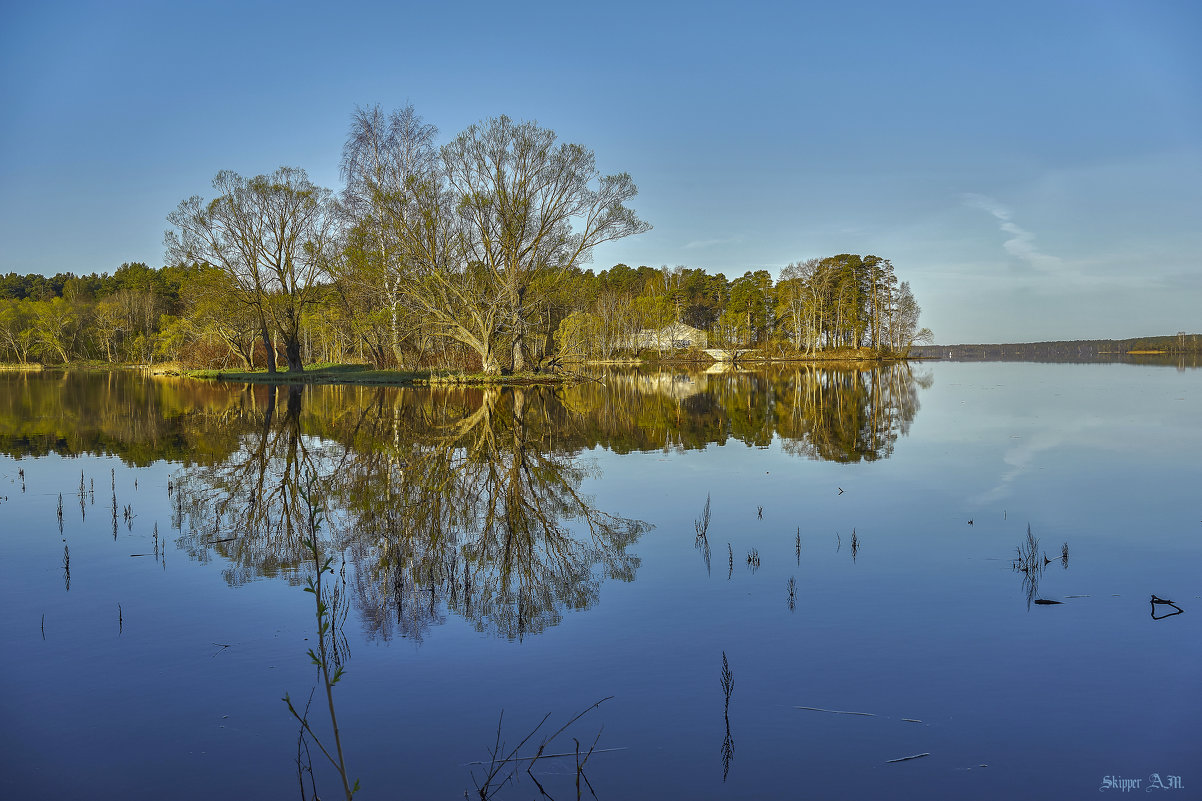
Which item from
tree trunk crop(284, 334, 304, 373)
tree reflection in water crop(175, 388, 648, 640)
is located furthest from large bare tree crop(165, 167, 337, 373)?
tree reflection in water crop(175, 388, 648, 640)

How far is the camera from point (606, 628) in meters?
5.78

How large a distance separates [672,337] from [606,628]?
90272 millimetres

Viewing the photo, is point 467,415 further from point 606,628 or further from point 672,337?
point 672,337

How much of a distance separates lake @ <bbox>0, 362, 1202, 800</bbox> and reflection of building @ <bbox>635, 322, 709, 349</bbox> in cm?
7817

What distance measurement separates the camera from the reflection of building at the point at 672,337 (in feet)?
305

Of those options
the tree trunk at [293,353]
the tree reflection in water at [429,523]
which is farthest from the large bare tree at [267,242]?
the tree reflection in water at [429,523]

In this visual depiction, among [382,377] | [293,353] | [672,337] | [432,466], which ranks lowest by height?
[432,466]

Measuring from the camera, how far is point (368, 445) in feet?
51.8

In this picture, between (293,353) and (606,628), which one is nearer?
(606,628)

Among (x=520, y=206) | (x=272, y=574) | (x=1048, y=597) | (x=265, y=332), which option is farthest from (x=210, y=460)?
(x=265, y=332)

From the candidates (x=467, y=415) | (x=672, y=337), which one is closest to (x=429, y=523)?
(x=467, y=415)

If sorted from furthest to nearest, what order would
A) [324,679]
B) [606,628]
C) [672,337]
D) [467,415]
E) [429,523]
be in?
[672,337] < [467,415] < [429,523] < [606,628] < [324,679]

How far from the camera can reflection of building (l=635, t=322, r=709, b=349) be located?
93.0 m

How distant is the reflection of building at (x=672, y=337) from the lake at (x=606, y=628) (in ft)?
256
